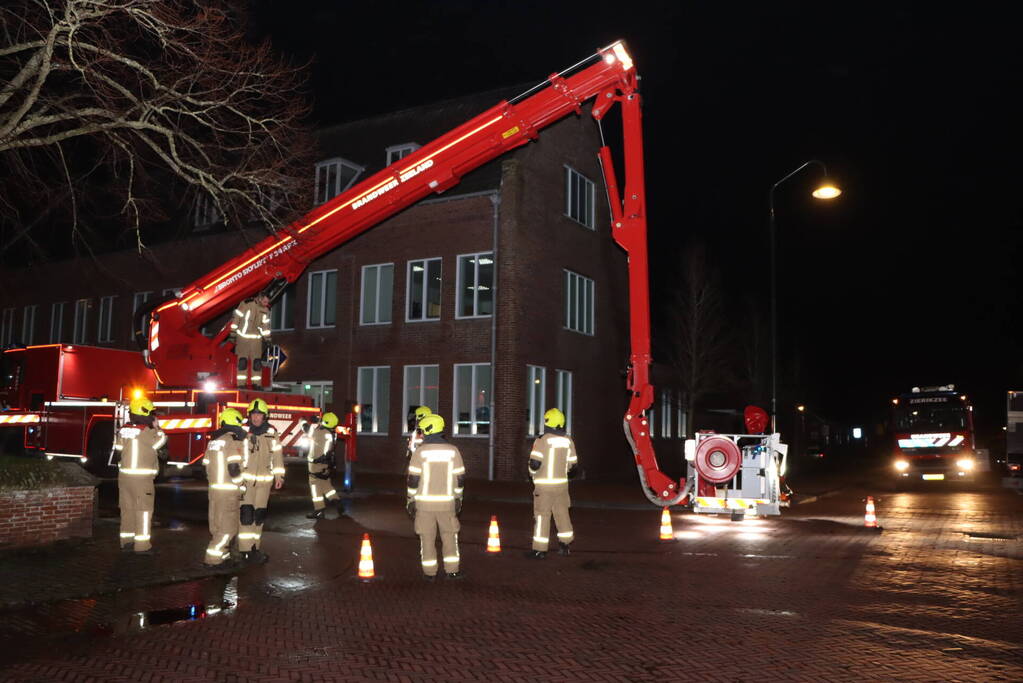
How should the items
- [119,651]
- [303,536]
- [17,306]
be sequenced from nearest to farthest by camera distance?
[119,651] < [303,536] < [17,306]

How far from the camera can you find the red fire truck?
44.6ft

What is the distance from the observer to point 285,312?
26812 mm

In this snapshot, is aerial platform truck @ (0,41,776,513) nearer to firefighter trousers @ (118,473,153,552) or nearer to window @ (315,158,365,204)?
firefighter trousers @ (118,473,153,552)

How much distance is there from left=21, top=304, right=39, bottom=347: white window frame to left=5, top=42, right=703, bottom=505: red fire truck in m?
19.5

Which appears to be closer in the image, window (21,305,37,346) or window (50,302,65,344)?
window (50,302,65,344)

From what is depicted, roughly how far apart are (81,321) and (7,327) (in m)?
5.50

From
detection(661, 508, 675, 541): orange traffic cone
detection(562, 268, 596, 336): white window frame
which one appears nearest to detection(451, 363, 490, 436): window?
detection(562, 268, 596, 336): white window frame

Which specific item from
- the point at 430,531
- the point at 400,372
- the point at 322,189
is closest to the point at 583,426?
the point at 400,372

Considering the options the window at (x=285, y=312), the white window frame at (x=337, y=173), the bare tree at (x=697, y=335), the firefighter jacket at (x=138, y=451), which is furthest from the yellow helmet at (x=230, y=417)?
the bare tree at (x=697, y=335)

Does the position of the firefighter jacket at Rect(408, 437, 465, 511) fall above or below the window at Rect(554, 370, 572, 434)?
below

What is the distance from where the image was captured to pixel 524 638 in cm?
650

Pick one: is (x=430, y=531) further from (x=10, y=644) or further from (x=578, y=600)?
(x=10, y=644)

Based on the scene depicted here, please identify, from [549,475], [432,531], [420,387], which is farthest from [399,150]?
[432,531]

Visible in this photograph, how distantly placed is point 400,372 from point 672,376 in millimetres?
11139
